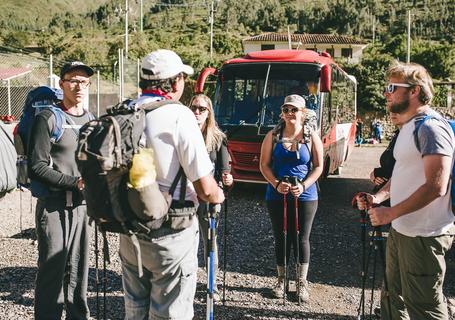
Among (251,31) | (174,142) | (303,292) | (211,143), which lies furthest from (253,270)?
(251,31)

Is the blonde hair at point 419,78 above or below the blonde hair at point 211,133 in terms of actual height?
above

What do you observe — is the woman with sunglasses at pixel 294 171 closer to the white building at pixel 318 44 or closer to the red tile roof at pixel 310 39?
the white building at pixel 318 44

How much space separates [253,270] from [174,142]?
3817mm

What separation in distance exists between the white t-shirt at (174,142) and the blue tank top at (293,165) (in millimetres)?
2442

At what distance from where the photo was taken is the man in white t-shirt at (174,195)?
9.07 feet

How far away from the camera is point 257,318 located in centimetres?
477

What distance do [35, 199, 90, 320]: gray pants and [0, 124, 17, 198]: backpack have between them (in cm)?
29

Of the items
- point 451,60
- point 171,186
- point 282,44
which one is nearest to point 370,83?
point 451,60

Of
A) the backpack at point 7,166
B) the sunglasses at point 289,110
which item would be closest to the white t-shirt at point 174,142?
the backpack at point 7,166

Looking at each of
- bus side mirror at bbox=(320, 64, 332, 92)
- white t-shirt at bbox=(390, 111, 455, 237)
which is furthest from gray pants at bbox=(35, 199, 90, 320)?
bus side mirror at bbox=(320, 64, 332, 92)

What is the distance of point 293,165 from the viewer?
203 inches

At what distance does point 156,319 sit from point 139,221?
65cm

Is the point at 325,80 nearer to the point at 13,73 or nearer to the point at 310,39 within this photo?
the point at 13,73

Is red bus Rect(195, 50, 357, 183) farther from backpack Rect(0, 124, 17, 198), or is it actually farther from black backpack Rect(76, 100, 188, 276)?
black backpack Rect(76, 100, 188, 276)
